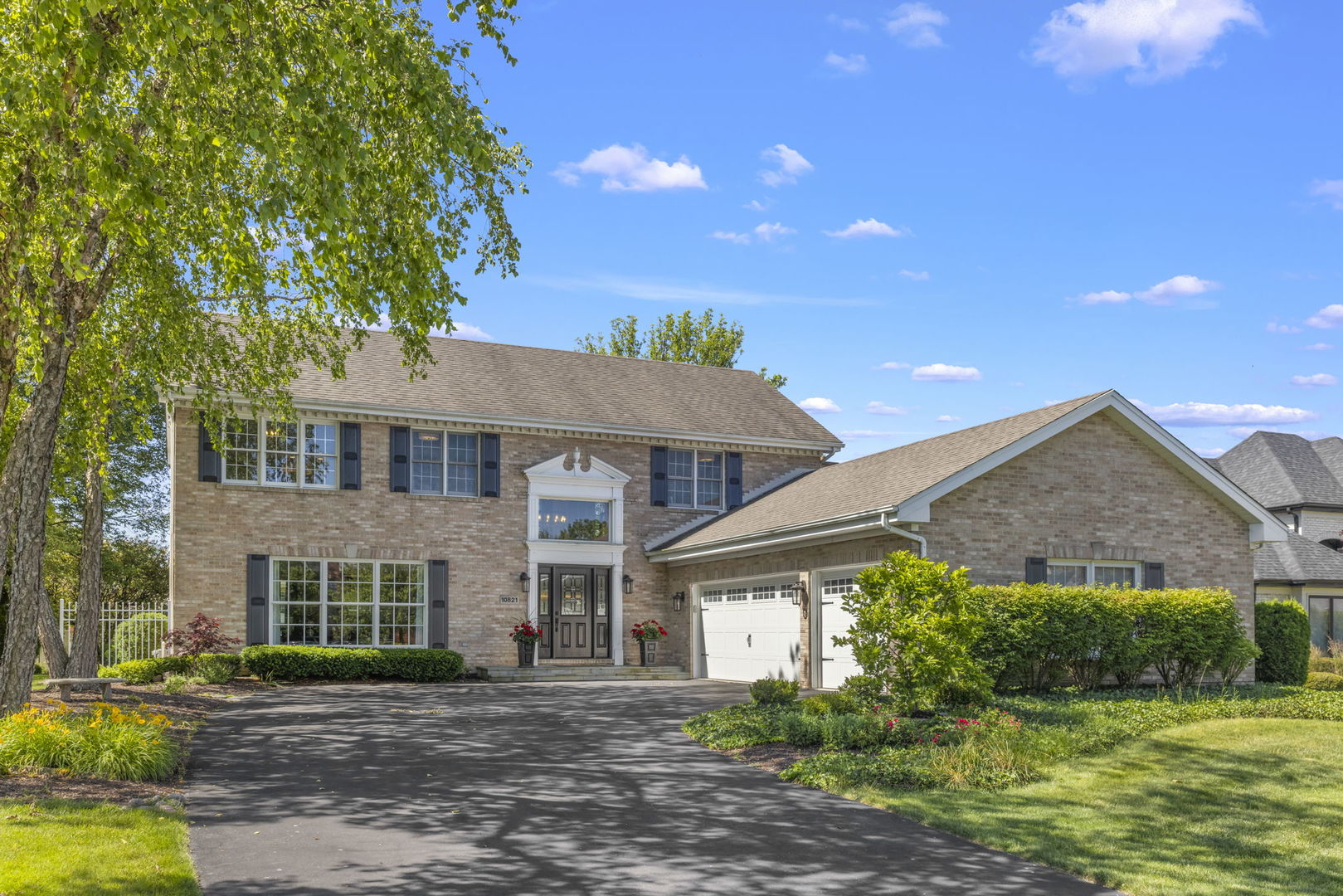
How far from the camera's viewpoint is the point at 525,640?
76.6ft

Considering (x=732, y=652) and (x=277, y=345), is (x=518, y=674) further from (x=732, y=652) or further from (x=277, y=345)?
(x=277, y=345)

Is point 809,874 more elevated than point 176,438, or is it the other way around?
point 176,438

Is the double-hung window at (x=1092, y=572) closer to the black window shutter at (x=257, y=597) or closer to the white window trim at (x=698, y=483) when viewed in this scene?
the white window trim at (x=698, y=483)

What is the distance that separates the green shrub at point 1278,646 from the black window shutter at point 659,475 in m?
12.4

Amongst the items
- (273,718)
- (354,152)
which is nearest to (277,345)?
(273,718)

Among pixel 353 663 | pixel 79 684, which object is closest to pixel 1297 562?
pixel 353 663

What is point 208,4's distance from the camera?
7.82m

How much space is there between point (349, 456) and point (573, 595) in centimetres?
583

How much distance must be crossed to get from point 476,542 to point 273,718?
8.98 m

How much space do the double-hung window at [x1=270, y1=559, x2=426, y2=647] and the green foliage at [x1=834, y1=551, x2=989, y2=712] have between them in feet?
39.5

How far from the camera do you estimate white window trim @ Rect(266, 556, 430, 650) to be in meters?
22.1

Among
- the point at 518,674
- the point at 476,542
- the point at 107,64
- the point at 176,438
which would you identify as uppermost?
the point at 107,64

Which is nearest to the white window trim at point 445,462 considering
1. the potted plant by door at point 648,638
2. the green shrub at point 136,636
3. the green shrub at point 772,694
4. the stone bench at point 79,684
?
the potted plant by door at point 648,638

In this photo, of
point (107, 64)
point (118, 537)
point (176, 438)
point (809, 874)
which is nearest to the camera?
point (809, 874)
